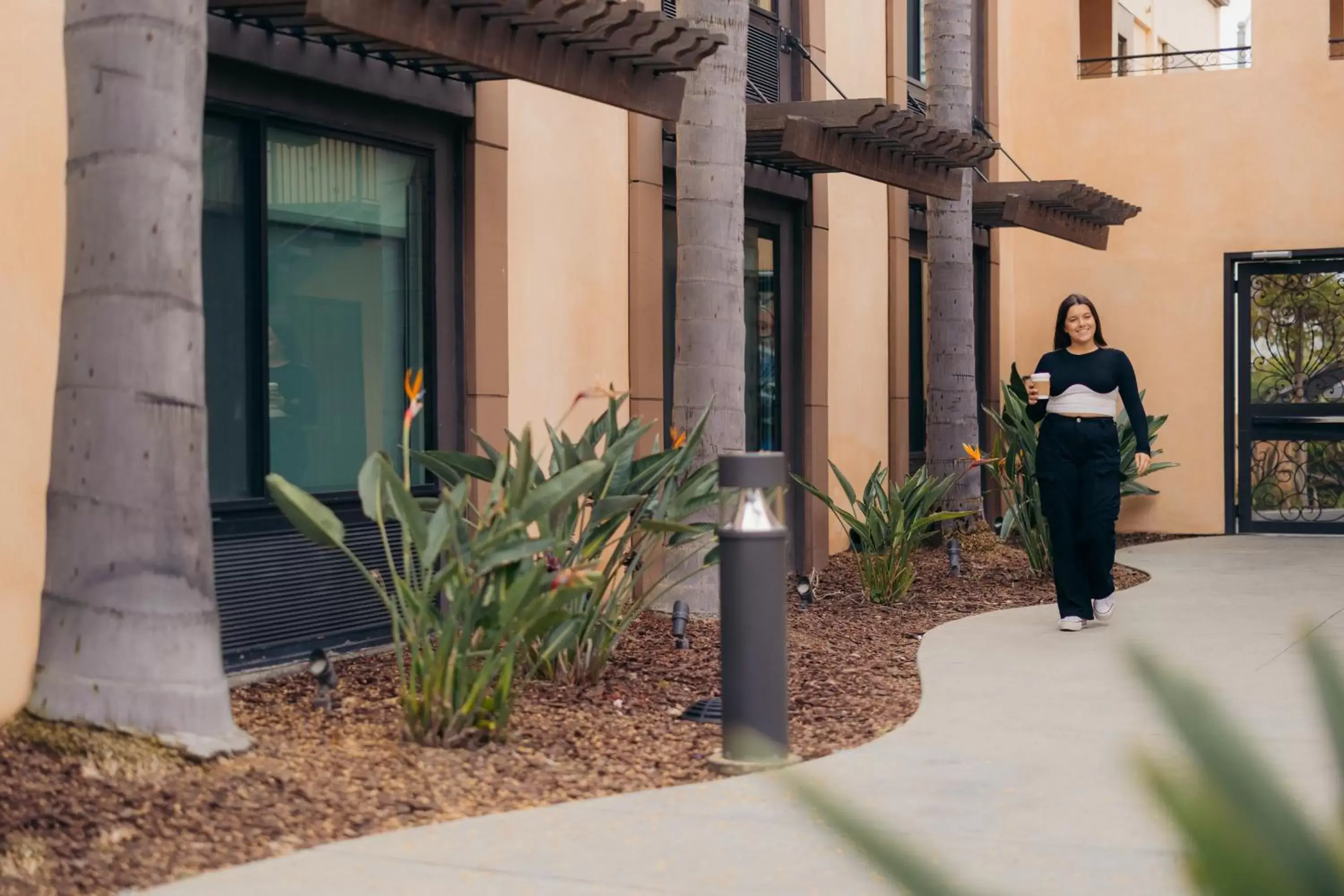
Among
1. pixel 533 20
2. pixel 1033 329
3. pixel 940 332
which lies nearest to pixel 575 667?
pixel 533 20

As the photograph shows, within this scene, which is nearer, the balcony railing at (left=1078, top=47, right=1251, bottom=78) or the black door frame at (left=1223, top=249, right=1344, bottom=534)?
the black door frame at (left=1223, top=249, right=1344, bottom=534)

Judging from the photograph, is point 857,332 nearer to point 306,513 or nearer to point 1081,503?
point 1081,503

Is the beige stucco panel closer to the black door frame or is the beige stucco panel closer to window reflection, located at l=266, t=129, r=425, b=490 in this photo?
the black door frame

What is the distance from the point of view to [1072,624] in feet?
30.0

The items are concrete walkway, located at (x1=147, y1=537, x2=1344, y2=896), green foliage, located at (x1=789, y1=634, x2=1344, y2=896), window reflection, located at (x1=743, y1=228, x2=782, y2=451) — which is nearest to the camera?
green foliage, located at (x1=789, y1=634, x2=1344, y2=896)

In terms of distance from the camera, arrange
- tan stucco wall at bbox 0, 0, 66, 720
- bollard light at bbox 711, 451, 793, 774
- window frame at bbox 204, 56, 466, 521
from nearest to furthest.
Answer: bollard light at bbox 711, 451, 793, 774, tan stucco wall at bbox 0, 0, 66, 720, window frame at bbox 204, 56, 466, 521

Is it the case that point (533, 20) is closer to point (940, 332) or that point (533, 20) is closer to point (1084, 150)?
point (940, 332)

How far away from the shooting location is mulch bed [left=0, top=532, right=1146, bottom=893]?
4.40 metres

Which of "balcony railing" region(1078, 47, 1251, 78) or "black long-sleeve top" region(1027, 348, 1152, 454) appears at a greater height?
"balcony railing" region(1078, 47, 1251, 78)

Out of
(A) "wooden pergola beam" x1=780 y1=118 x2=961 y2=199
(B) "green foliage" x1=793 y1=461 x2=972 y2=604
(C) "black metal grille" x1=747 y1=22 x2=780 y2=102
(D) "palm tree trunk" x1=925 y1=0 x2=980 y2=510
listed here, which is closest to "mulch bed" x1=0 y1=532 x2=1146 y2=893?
(B) "green foliage" x1=793 y1=461 x2=972 y2=604

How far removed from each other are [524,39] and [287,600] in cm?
261

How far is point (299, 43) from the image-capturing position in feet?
24.9

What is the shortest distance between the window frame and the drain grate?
7.09ft

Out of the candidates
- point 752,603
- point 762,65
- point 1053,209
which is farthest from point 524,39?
point 1053,209
